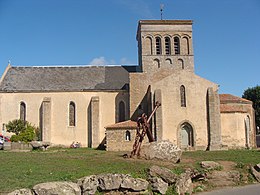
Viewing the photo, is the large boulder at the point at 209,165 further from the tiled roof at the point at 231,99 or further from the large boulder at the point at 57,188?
the tiled roof at the point at 231,99

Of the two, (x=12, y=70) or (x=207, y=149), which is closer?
(x=207, y=149)

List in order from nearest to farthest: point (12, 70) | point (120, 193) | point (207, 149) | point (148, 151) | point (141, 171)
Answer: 1. point (120, 193)
2. point (141, 171)
3. point (148, 151)
4. point (207, 149)
5. point (12, 70)

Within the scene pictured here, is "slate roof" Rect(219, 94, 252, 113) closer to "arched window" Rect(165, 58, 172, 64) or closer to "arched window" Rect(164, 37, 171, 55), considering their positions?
"arched window" Rect(165, 58, 172, 64)

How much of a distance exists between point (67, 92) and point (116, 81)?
5.75m

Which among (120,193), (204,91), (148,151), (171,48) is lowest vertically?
(120,193)

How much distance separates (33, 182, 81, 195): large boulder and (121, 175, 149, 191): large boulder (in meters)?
2.00

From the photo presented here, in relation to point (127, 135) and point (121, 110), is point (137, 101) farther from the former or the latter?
point (127, 135)

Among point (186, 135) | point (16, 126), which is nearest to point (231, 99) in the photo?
point (186, 135)

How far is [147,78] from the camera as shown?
35500 mm

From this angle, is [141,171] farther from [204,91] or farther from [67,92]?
[67,92]

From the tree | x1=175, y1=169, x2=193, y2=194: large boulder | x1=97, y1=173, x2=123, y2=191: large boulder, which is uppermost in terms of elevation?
the tree

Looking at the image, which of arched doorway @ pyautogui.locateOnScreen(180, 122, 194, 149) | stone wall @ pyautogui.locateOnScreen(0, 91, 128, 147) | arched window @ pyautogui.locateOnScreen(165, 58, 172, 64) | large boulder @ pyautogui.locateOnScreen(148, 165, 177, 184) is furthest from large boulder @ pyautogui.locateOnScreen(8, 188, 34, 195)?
arched window @ pyautogui.locateOnScreen(165, 58, 172, 64)

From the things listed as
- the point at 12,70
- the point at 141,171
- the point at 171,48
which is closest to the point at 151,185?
the point at 141,171

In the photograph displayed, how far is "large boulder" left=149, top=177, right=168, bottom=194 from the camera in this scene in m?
12.6
